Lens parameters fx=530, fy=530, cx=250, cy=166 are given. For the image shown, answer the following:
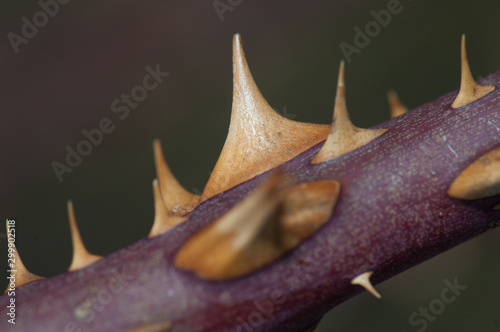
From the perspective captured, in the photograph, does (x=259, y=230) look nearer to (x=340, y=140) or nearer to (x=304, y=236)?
(x=304, y=236)

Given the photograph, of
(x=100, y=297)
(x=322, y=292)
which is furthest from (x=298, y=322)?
(x=100, y=297)

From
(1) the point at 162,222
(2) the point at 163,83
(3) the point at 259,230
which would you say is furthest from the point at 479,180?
(2) the point at 163,83

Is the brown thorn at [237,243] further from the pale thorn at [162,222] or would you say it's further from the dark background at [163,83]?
the dark background at [163,83]

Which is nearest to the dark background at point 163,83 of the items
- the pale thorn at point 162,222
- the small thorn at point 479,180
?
the pale thorn at point 162,222

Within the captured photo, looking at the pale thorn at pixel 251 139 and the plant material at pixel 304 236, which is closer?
the plant material at pixel 304 236

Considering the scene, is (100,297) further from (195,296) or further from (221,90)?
(221,90)

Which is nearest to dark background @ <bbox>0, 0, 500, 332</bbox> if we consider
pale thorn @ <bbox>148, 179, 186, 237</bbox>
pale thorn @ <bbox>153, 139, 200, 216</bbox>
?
pale thorn @ <bbox>153, 139, 200, 216</bbox>
